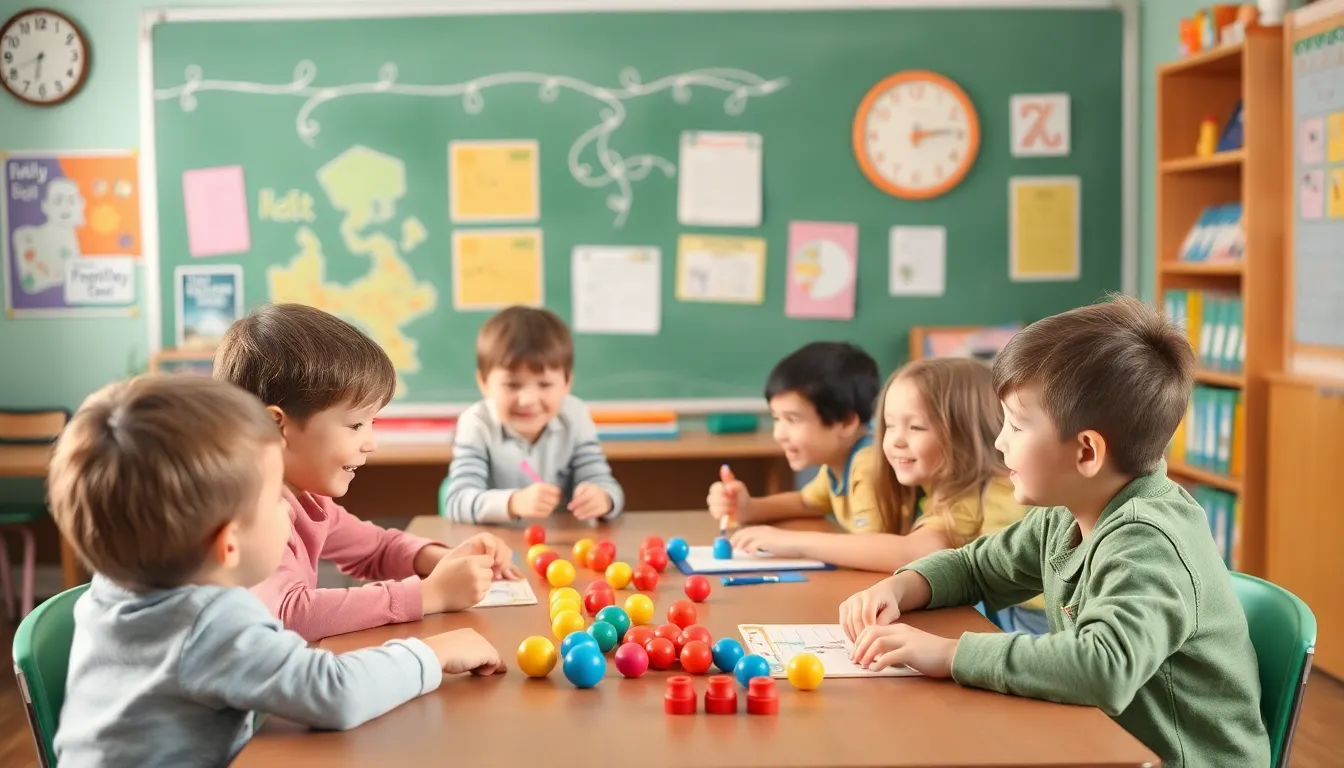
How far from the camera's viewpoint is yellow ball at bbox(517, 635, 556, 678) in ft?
4.88

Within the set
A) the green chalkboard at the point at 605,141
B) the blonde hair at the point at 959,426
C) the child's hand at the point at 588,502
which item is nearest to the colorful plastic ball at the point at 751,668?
the blonde hair at the point at 959,426

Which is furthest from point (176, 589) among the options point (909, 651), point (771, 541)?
point (771, 541)

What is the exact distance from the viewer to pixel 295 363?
69.5 inches

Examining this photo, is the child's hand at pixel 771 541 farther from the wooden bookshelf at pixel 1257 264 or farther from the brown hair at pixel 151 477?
the wooden bookshelf at pixel 1257 264

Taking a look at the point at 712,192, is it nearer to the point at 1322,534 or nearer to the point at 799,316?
the point at 799,316

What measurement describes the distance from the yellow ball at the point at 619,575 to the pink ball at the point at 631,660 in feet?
1.72

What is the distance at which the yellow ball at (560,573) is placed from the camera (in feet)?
6.63

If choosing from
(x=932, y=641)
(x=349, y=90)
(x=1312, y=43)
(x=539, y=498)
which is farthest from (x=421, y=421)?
(x=932, y=641)

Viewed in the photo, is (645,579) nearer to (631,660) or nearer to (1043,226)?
(631,660)

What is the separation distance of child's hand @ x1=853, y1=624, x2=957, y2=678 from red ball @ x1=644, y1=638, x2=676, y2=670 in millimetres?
219

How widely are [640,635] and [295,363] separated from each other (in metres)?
0.59

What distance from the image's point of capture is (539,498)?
255 centimetres

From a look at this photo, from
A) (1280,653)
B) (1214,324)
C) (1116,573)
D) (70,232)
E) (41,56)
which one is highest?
(41,56)

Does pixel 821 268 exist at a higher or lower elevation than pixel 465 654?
higher
